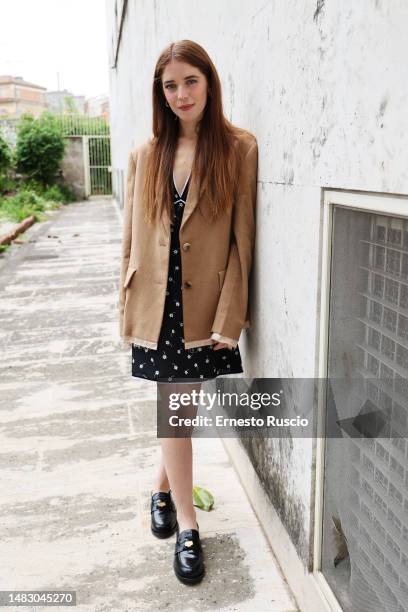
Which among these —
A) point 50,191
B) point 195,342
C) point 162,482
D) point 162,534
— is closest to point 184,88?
point 195,342

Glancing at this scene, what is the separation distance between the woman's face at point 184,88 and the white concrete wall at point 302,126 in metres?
0.22

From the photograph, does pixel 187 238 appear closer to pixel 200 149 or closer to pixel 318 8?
pixel 200 149

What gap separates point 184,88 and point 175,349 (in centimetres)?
88

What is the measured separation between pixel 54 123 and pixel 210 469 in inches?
809

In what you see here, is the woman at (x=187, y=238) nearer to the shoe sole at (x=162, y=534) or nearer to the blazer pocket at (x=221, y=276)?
the blazer pocket at (x=221, y=276)

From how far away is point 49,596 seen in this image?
6.45ft

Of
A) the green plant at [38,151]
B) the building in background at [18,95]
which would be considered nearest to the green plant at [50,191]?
the green plant at [38,151]

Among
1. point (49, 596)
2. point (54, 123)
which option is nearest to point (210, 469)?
point (49, 596)

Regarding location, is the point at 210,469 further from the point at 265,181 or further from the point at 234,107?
the point at 234,107

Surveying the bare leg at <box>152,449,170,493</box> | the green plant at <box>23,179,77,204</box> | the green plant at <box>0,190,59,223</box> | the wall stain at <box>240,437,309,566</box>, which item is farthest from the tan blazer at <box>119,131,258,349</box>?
the green plant at <box>23,179,77,204</box>

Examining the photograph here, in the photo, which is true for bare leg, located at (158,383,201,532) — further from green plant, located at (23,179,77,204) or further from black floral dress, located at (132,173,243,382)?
green plant, located at (23,179,77,204)

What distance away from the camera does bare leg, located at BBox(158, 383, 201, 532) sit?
215 cm

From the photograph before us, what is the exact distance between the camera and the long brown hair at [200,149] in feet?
6.39

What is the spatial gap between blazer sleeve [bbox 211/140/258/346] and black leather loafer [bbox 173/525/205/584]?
0.72 metres
